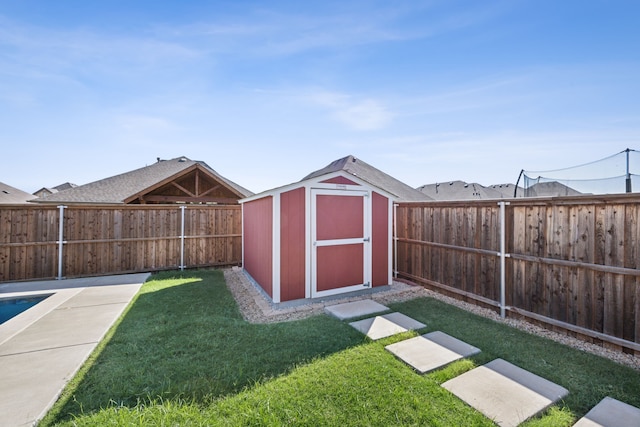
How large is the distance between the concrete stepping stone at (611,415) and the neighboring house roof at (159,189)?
947 cm

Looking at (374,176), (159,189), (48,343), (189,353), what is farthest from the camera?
(374,176)

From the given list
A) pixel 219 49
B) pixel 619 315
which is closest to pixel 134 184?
pixel 219 49

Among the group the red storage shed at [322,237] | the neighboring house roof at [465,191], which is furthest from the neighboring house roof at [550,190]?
the neighboring house roof at [465,191]

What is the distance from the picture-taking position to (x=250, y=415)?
2.10m

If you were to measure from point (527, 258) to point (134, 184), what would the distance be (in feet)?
44.5

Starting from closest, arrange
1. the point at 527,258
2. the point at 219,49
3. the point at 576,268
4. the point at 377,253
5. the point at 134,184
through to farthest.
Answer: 1. the point at 576,268
2. the point at 527,258
3. the point at 377,253
4. the point at 219,49
5. the point at 134,184

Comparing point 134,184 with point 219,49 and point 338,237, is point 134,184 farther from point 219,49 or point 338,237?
point 338,237

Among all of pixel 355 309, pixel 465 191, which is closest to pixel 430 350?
pixel 355 309

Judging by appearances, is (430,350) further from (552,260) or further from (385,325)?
(552,260)

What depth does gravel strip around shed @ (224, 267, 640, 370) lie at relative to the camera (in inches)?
132

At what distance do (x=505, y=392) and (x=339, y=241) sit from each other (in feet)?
11.2

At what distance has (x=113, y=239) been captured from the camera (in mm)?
7293

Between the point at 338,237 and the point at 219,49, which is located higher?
the point at 219,49

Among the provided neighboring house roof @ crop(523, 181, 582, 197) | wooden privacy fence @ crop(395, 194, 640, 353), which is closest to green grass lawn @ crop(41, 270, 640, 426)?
wooden privacy fence @ crop(395, 194, 640, 353)
